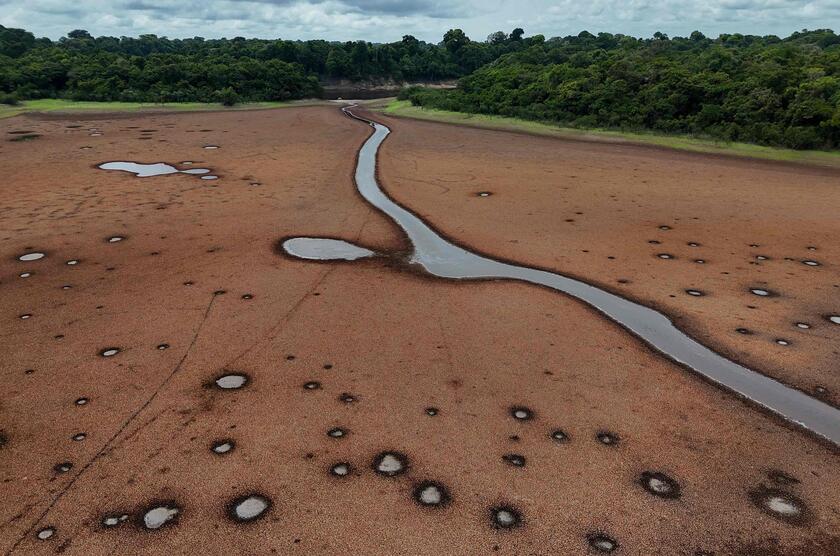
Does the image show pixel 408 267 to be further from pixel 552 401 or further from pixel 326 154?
pixel 326 154

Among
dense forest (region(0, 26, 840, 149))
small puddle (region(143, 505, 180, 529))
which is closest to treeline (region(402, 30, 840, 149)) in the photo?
dense forest (region(0, 26, 840, 149))

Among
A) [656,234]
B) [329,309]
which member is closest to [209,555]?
[329,309]

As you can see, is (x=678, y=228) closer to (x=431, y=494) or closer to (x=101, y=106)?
→ (x=431, y=494)

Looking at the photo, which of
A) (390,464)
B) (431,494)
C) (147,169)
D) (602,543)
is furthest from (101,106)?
(602,543)

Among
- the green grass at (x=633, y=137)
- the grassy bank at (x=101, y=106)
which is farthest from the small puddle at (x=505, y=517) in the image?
the grassy bank at (x=101, y=106)

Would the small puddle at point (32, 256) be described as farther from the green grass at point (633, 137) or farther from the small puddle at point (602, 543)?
the green grass at point (633, 137)
